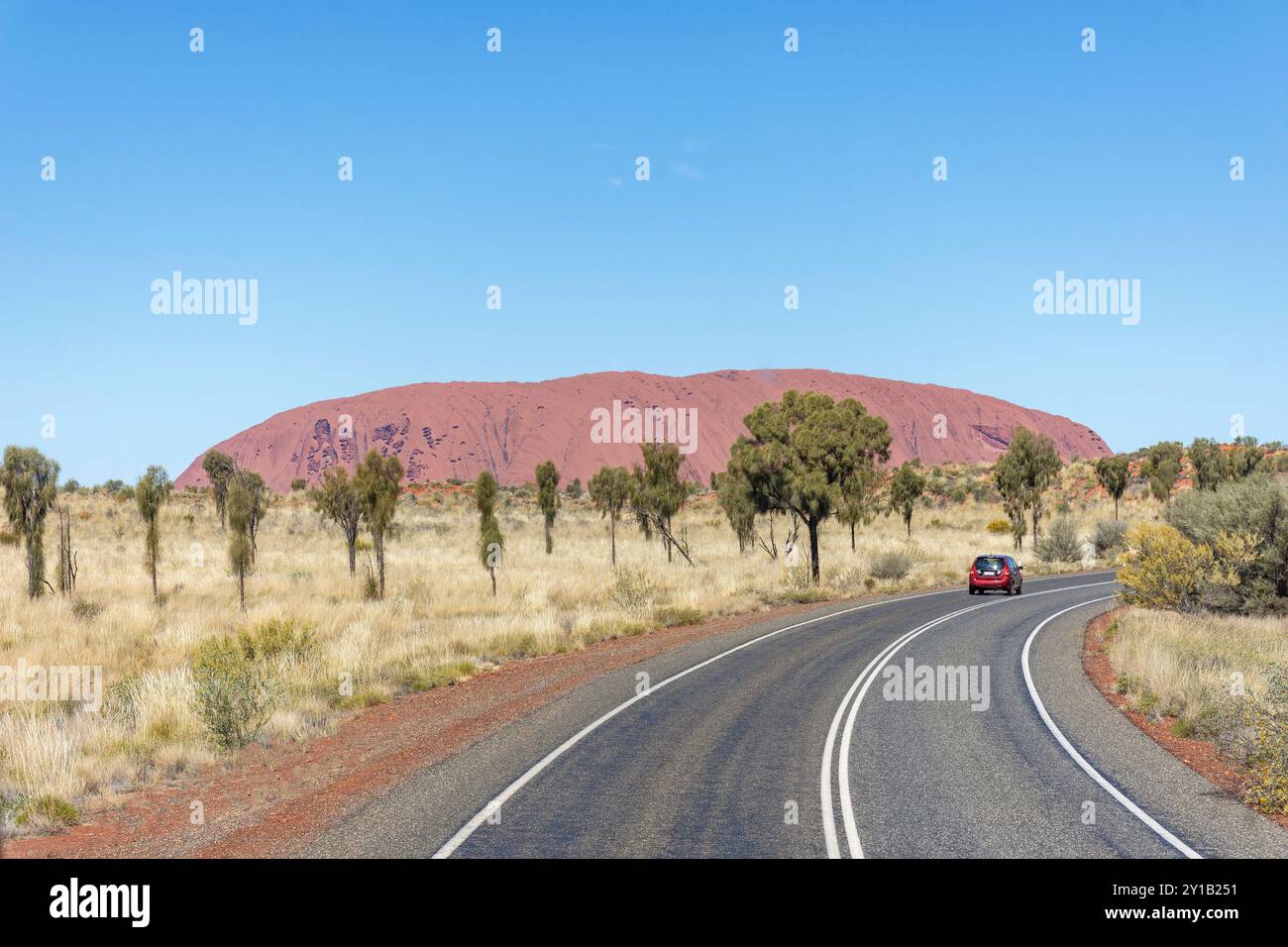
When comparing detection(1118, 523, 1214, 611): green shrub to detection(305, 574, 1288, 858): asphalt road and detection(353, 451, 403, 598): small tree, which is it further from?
detection(353, 451, 403, 598): small tree

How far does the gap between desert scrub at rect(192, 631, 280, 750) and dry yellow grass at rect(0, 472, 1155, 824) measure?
0.22m

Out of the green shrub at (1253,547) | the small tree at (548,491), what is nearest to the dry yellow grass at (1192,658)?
the green shrub at (1253,547)

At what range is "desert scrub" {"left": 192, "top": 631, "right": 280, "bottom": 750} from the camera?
11.1 m

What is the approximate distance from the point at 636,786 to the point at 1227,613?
1883cm

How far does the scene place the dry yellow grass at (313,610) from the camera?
11.0 m

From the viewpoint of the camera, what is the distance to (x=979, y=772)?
941cm

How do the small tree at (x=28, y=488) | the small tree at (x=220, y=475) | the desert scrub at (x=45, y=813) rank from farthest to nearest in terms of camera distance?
1. the small tree at (x=220, y=475)
2. the small tree at (x=28, y=488)
3. the desert scrub at (x=45, y=813)

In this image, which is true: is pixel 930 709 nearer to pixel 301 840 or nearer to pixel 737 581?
pixel 301 840

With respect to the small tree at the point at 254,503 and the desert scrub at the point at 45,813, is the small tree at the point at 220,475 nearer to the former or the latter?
the small tree at the point at 254,503

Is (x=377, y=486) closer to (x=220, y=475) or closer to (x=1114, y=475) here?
(x=220, y=475)

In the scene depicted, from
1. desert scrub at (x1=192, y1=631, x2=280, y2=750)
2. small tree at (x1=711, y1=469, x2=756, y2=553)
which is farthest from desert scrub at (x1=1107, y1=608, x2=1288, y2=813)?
small tree at (x1=711, y1=469, x2=756, y2=553)

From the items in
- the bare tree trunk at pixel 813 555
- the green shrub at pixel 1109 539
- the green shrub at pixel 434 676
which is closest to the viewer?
the green shrub at pixel 434 676

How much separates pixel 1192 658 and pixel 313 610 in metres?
20.1

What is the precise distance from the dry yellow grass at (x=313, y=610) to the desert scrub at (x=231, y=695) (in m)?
0.22
